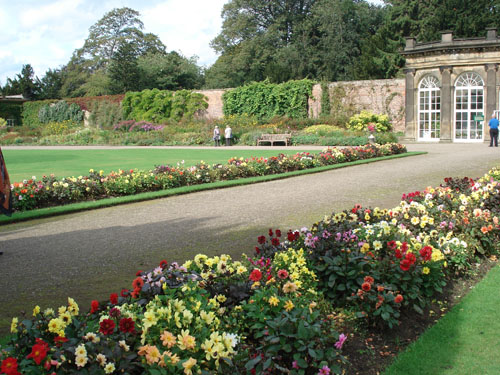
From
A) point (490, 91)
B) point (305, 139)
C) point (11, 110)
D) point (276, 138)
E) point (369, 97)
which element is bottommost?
point (305, 139)

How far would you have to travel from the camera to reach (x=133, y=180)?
34.1 feet

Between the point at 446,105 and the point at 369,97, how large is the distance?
19.1 ft

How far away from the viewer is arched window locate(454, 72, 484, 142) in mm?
26906

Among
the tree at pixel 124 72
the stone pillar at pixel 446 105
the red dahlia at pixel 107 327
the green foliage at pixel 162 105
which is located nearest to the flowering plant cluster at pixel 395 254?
the red dahlia at pixel 107 327

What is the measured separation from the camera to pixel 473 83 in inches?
1066

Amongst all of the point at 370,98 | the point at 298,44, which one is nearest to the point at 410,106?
the point at 370,98

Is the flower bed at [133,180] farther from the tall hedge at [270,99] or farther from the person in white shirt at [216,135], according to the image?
the tall hedge at [270,99]

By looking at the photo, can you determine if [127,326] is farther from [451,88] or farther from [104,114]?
[104,114]

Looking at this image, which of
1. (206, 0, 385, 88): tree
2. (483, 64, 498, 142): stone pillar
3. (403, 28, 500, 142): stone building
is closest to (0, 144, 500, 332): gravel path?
(483, 64, 498, 142): stone pillar

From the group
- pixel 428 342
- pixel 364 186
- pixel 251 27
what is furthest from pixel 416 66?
pixel 428 342

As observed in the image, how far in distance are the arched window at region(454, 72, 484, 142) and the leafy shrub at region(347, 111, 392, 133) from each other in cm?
401

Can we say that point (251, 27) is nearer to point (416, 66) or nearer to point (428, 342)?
point (416, 66)

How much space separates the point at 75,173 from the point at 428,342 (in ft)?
39.7

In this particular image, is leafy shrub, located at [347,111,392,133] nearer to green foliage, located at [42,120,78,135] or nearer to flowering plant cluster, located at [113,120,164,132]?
flowering plant cluster, located at [113,120,164,132]
